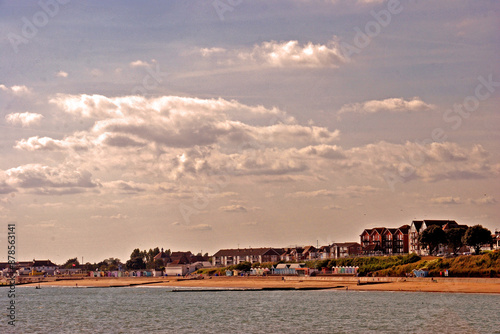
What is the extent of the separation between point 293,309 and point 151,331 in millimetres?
26593

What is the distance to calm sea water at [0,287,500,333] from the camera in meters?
66.6

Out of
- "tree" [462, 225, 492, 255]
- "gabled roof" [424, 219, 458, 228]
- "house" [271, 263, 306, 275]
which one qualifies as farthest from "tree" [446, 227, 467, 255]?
"house" [271, 263, 306, 275]

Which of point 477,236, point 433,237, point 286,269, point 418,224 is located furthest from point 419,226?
point 477,236

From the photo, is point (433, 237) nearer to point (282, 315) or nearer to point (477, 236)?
point (477, 236)

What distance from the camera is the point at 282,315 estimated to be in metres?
79.6

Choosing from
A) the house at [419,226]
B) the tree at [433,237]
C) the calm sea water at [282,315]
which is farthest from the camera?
the house at [419,226]

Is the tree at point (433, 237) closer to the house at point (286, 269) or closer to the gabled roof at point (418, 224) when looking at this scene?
the gabled roof at point (418, 224)

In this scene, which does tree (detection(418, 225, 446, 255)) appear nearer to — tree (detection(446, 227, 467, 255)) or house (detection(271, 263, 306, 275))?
tree (detection(446, 227, 467, 255))

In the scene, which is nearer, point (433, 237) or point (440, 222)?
point (433, 237)

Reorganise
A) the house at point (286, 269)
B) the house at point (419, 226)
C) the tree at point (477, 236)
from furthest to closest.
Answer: the house at point (419, 226)
the house at point (286, 269)
the tree at point (477, 236)

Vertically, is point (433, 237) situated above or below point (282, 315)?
above

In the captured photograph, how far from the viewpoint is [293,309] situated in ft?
286

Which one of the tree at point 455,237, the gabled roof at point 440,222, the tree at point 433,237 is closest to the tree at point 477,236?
the tree at point 455,237

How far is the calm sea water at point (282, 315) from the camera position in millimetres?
66562
